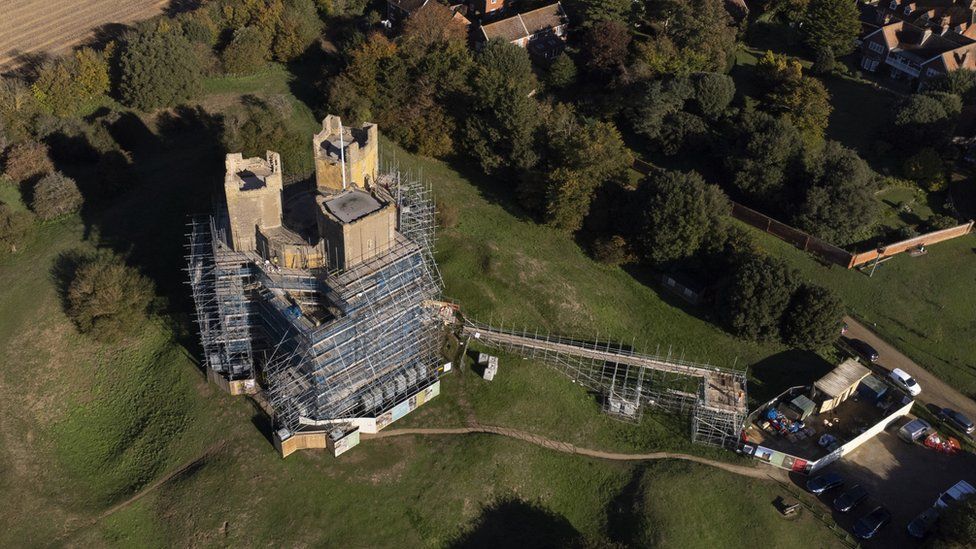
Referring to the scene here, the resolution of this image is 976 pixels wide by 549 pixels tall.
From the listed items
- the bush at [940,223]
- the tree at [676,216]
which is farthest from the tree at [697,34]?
the bush at [940,223]

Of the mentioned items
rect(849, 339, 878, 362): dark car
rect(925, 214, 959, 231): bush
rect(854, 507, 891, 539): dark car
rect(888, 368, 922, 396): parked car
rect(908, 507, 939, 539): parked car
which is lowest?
rect(854, 507, 891, 539): dark car

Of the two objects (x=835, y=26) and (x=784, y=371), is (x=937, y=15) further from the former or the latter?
(x=784, y=371)

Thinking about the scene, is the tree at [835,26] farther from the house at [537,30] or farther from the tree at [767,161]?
the house at [537,30]

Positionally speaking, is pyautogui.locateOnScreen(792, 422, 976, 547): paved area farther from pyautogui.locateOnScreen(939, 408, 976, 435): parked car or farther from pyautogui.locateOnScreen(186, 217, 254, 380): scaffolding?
pyautogui.locateOnScreen(186, 217, 254, 380): scaffolding

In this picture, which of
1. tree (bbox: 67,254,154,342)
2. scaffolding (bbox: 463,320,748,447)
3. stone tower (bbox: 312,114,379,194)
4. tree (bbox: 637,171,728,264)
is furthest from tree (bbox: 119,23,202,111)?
tree (bbox: 637,171,728,264)

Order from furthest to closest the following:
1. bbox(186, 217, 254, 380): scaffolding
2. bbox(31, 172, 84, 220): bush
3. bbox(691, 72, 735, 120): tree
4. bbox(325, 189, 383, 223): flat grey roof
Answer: bbox(691, 72, 735, 120): tree → bbox(31, 172, 84, 220): bush → bbox(186, 217, 254, 380): scaffolding → bbox(325, 189, 383, 223): flat grey roof

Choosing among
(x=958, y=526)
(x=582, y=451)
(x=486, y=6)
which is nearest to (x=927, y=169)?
(x=958, y=526)
